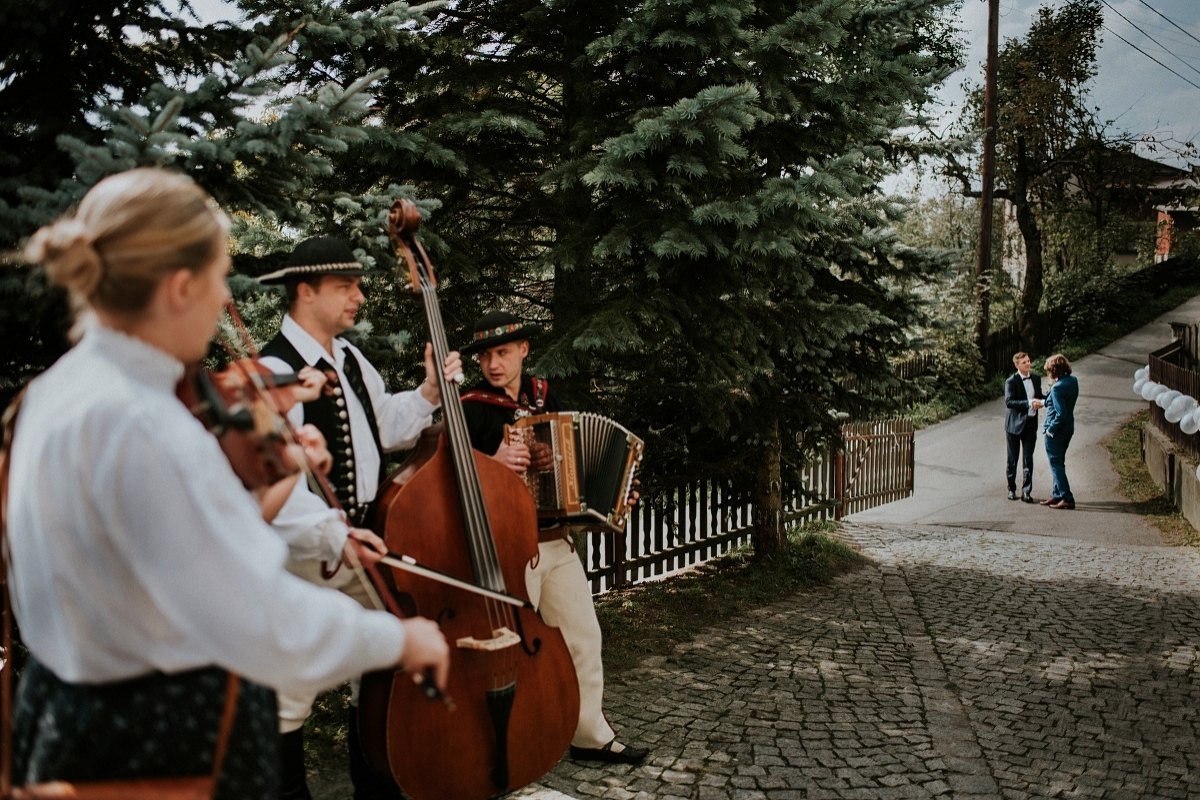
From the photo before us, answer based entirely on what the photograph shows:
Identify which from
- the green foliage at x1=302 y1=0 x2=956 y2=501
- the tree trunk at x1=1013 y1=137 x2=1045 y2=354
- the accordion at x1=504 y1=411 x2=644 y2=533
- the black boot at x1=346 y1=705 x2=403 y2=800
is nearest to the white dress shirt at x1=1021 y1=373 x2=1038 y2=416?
the green foliage at x1=302 y1=0 x2=956 y2=501

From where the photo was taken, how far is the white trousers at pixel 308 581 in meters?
3.22

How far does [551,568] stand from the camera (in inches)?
167

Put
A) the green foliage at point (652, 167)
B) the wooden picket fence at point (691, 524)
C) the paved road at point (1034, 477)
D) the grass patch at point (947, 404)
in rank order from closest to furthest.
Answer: the green foliage at point (652, 167) → the wooden picket fence at point (691, 524) → the paved road at point (1034, 477) → the grass patch at point (947, 404)

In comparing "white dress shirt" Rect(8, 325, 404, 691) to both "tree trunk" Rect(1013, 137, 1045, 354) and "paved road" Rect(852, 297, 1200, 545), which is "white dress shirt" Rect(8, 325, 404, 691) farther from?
"tree trunk" Rect(1013, 137, 1045, 354)

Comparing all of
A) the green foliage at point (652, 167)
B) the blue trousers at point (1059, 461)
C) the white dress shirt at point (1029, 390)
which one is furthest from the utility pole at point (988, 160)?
the green foliage at point (652, 167)

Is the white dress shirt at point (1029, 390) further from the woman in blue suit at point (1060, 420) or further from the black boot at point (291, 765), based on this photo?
the black boot at point (291, 765)

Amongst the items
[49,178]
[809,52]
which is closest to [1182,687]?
[809,52]

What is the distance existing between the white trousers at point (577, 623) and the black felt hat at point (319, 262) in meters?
1.56

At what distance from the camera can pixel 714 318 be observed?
571cm

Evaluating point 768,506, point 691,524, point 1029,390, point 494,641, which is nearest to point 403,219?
point 494,641

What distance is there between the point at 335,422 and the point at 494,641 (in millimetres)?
979

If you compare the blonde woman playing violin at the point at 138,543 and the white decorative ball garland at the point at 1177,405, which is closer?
the blonde woman playing violin at the point at 138,543

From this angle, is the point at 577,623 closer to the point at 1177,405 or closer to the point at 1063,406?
the point at 1063,406

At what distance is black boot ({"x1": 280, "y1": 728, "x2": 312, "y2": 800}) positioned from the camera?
3.33 metres
